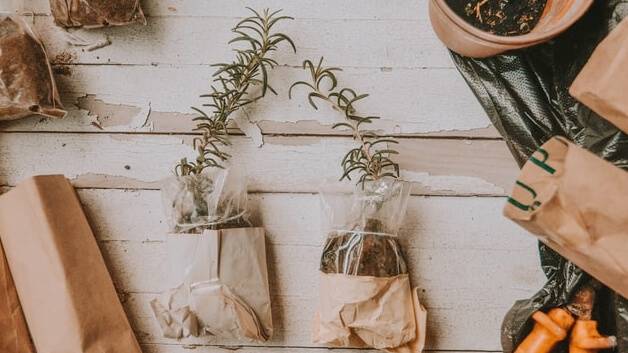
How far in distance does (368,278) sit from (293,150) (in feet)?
0.94

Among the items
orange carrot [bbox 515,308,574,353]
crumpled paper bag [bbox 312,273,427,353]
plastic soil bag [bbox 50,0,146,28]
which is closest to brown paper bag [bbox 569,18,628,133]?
orange carrot [bbox 515,308,574,353]

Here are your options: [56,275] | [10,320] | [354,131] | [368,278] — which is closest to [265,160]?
[354,131]

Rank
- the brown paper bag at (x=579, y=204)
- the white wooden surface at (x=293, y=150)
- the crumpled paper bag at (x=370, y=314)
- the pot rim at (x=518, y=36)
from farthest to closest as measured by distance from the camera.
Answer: the white wooden surface at (x=293, y=150), the crumpled paper bag at (x=370, y=314), the pot rim at (x=518, y=36), the brown paper bag at (x=579, y=204)

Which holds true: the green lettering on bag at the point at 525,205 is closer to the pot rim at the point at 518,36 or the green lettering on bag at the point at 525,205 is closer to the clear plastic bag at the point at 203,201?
the pot rim at the point at 518,36

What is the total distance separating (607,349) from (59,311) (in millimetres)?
913

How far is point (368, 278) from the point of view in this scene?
96 cm

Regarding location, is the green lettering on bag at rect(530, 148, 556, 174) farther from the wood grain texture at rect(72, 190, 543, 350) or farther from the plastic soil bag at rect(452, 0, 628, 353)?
the wood grain texture at rect(72, 190, 543, 350)

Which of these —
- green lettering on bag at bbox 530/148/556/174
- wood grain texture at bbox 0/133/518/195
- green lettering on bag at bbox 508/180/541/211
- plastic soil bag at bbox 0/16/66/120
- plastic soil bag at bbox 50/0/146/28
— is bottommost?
wood grain texture at bbox 0/133/518/195

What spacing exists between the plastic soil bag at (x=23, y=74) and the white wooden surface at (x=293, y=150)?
7 centimetres

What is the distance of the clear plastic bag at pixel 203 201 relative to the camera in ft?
3.33

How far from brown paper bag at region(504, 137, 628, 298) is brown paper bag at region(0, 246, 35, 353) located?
0.85m

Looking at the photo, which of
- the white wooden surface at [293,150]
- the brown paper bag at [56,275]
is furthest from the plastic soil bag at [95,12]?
the brown paper bag at [56,275]

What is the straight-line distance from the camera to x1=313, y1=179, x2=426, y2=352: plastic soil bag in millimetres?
966

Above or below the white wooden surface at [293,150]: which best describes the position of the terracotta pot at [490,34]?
above
